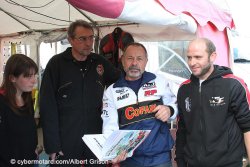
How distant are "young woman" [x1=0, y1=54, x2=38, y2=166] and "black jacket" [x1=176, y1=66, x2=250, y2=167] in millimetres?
1074

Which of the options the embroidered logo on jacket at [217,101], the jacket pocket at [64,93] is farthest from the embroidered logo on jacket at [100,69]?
the embroidered logo on jacket at [217,101]

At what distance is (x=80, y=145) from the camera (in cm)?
234

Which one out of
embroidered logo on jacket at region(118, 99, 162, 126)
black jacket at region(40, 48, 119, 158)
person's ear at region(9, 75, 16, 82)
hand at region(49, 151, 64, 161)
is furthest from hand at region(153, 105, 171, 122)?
person's ear at region(9, 75, 16, 82)

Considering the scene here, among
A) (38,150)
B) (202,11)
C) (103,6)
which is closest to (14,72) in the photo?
(38,150)

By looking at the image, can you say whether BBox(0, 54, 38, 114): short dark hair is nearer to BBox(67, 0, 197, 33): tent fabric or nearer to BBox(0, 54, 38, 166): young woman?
BBox(0, 54, 38, 166): young woman

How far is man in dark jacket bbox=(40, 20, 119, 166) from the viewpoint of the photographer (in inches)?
89.0

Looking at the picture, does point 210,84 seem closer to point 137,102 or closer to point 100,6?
point 137,102

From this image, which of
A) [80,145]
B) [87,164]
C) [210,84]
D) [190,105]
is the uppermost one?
[210,84]

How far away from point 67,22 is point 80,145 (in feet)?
10.9

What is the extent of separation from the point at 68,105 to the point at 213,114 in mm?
1047

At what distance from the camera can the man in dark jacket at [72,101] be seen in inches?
89.0

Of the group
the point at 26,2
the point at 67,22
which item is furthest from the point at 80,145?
the point at 67,22

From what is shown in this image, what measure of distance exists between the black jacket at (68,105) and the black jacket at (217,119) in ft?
2.46

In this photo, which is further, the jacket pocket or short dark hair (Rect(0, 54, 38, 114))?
the jacket pocket
